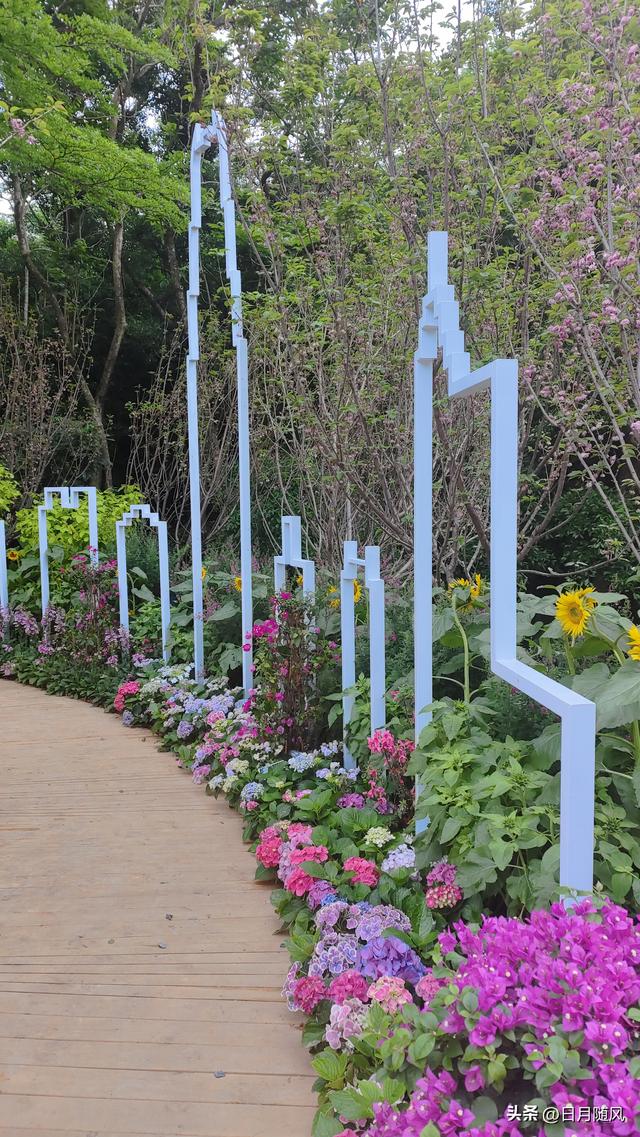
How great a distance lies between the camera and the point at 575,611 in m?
2.08

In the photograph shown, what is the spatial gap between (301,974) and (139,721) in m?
2.78

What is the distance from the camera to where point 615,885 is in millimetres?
1622

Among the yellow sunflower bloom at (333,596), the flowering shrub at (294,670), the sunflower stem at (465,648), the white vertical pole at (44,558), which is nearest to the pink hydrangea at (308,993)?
the sunflower stem at (465,648)

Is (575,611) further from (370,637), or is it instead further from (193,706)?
(193,706)

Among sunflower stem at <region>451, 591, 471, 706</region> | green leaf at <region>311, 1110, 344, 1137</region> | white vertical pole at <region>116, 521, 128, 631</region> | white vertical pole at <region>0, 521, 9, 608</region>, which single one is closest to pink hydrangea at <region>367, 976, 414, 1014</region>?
green leaf at <region>311, 1110, 344, 1137</region>

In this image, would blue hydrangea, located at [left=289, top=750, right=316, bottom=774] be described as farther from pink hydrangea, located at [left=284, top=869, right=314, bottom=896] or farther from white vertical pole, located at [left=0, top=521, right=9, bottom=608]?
white vertical pole, located at [left=0, top=521, right=9, bottom=608]

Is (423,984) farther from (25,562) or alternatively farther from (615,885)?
(25,562)

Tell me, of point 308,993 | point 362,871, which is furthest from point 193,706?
point 308,993

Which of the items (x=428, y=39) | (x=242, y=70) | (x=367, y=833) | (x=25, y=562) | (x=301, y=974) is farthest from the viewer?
(x=25, y=562)

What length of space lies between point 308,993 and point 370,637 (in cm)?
118

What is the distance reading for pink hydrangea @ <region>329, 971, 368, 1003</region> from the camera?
187 centimetres

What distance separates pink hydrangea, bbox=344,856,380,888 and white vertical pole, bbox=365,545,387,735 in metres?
0.55

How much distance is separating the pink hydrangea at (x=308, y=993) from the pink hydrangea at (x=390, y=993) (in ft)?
0.50

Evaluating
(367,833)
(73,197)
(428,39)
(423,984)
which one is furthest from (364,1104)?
(73,197)
